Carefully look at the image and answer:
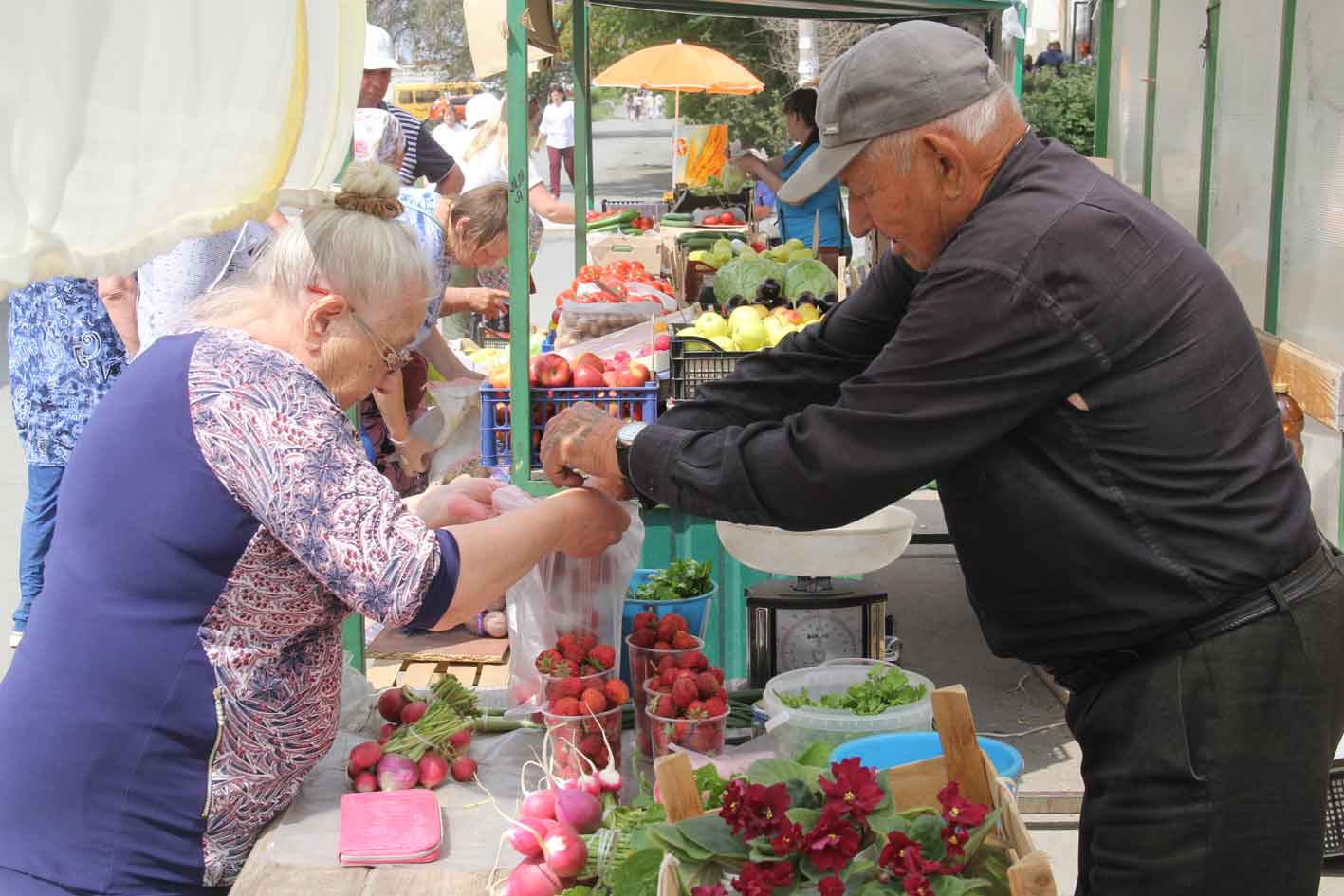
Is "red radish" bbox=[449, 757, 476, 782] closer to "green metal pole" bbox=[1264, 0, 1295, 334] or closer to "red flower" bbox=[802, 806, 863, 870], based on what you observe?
"red flower" bbox=[802, 806, 863, 870]

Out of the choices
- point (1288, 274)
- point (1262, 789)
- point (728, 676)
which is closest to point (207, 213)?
point (1262, 789)

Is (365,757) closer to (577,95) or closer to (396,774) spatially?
(396,774)

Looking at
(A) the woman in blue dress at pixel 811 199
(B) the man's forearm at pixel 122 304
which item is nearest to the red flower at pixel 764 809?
(B) the man's forearm at pixel 122 304

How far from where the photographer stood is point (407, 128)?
720 centimetres

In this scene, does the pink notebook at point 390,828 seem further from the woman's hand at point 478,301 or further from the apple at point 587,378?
the woman's hand at point 478,301

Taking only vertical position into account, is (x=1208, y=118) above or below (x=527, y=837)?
above

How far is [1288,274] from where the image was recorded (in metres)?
5.53

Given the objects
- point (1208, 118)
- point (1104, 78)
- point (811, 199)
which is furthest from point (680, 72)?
point (1208, 118)

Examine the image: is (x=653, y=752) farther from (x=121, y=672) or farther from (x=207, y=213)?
(x=207, y=213)

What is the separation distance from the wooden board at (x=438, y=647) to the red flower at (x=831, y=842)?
317 cm

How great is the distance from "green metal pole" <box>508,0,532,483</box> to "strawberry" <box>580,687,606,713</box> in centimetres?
209

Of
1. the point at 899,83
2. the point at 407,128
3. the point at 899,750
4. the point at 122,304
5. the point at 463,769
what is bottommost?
the point at 463,769

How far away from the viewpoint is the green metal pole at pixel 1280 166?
552cm

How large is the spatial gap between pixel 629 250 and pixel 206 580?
7149mm
